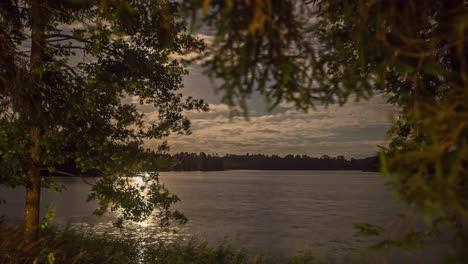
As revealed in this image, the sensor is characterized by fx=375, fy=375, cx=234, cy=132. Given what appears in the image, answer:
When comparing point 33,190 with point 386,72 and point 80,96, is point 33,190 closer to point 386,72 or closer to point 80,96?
point 80,96

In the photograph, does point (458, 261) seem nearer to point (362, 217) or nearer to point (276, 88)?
point (276, 88)

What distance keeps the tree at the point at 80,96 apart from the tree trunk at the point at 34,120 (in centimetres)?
2

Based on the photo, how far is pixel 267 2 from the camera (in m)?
3.24

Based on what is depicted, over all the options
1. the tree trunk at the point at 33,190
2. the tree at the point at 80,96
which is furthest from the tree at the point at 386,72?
the tree trunk at the point at 33,190

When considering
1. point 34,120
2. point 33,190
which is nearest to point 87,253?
point 33,190

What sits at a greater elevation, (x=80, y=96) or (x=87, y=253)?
(x=80, y=96)

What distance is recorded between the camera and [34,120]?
310 inches

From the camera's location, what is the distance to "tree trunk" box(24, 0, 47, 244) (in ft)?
25.7

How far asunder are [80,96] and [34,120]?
107 centimetres

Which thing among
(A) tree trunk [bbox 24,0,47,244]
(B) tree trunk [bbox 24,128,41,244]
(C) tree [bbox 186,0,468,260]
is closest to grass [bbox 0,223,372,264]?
(B) tree trunk [bbox 24,128,41,244]

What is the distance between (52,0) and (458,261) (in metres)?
9.54

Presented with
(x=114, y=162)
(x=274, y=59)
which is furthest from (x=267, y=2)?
(x=114, y=162)

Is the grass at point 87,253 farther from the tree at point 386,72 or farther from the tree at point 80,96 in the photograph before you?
the tree at point 386,72

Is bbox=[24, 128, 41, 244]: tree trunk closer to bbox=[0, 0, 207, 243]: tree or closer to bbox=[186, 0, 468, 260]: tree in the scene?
bbox=[0, 0, 207, 243]: tree
